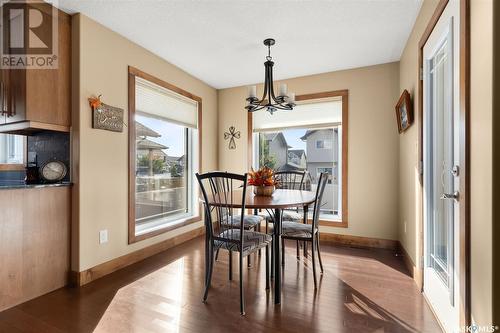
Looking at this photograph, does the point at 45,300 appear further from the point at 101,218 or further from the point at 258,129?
the point at 258,129

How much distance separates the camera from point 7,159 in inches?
109

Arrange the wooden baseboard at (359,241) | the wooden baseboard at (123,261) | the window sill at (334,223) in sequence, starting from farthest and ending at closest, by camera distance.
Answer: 1. the window sill at (334,223)
2. the wooden baseboard at (359,241)
3. the wooden baseboard at (123,261)

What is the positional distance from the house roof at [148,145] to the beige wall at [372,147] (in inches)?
101

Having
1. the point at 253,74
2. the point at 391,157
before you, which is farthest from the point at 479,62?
the point at 253,74

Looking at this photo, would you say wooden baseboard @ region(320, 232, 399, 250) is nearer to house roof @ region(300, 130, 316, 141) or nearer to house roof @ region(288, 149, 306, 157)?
house roof @ region(288, 149, 306, 157)

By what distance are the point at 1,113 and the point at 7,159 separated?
698 mm

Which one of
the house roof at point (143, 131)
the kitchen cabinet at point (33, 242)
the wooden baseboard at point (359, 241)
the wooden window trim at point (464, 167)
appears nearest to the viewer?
the wooden window trim at point (464, 167)

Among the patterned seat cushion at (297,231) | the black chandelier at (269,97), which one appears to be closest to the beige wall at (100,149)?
the black chandelier at (269,97)

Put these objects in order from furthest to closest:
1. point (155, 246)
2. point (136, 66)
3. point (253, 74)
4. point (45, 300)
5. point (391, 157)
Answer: point (253, 74)
point (391, 157)
point (155, 246)
point (136, 66)
point (45, 300)

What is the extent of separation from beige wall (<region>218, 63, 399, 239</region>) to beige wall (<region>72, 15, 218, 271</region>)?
9.17 feet

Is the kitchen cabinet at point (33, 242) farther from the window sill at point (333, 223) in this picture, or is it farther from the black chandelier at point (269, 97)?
the window sill at point (333, 223)

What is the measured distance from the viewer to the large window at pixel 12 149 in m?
2.77

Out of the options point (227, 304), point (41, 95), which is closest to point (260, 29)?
point (41, 95)

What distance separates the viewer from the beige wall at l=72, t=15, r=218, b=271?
8.18ft
